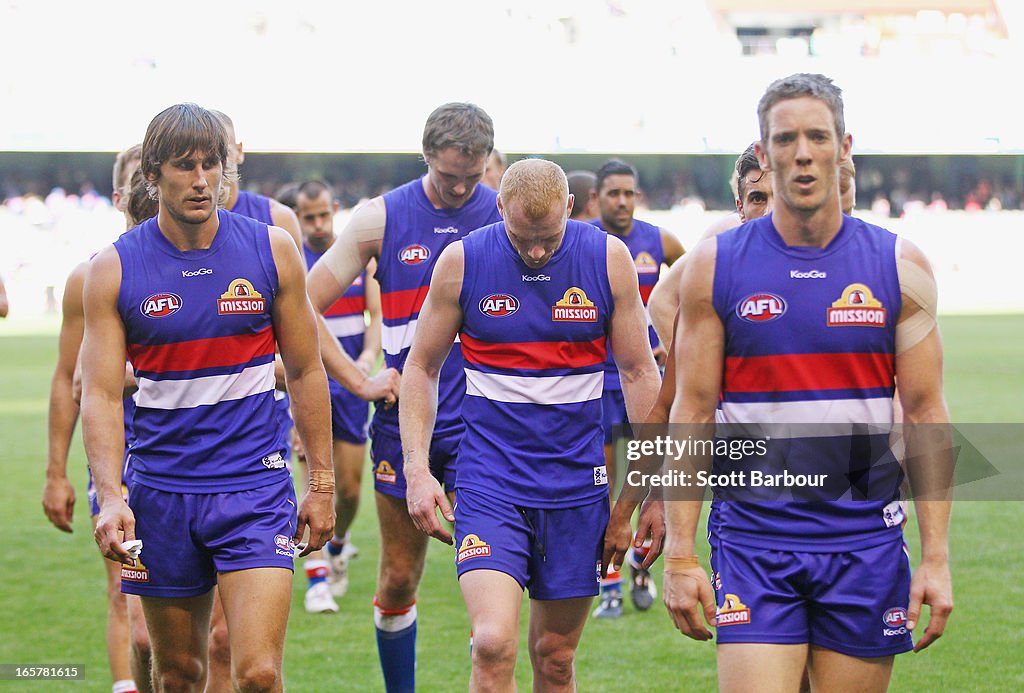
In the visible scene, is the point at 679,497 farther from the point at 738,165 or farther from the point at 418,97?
the point at 418,97

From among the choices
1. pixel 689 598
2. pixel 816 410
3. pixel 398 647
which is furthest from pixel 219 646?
pixel 816 410

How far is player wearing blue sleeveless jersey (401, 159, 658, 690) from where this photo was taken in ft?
15.5

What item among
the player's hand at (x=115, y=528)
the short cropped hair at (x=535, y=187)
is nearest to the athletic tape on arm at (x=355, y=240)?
the short cropped hair at (x=535, y=187)

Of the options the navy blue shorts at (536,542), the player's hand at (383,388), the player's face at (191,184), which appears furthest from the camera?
the player's hand at (383,388)

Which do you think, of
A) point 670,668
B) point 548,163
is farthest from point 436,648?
point 548,163

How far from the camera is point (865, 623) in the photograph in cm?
362

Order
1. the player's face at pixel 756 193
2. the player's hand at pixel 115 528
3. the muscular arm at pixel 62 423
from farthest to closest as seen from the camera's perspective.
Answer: the player's face at pixel 756 193, the muscular arm at pixel 62 423, the player's hand at pixel 115 528

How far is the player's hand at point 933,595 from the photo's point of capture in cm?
354

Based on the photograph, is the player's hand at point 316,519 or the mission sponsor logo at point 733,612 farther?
the player's hand at point 316,519

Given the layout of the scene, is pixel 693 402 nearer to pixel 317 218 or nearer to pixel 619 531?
pixel 619 531

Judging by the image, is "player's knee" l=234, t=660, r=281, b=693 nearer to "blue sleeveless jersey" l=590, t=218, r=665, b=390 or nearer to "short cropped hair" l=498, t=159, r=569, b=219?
"short cropped hair" l=498, t=159, r=569, b=219

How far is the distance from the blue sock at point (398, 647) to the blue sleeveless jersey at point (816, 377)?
2555 mm

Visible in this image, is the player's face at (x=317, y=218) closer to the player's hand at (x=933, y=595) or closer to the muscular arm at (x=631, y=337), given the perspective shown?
the muscular arm at (x=631, y=337)

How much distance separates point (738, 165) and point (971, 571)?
4455 mm
